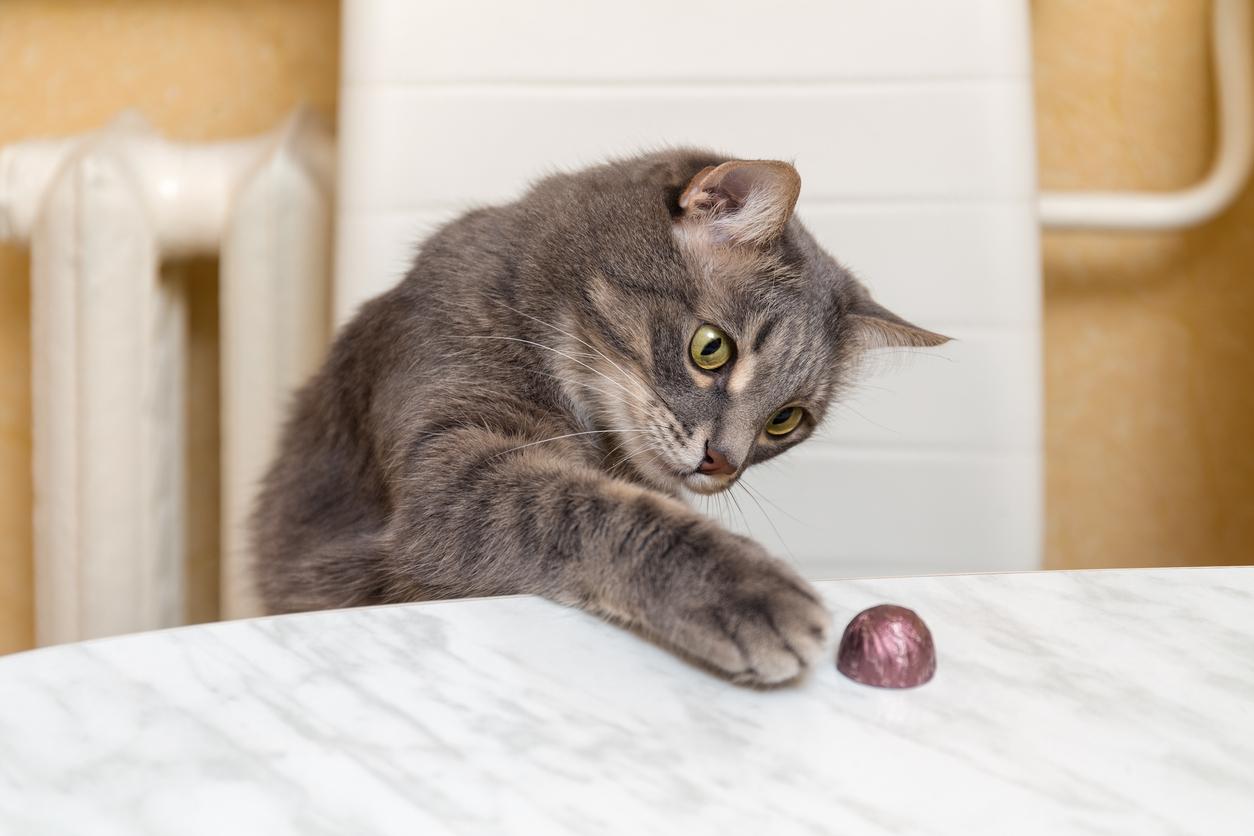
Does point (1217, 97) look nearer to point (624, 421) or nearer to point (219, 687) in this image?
point (624, 421)

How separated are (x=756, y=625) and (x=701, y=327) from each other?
15.1 inches

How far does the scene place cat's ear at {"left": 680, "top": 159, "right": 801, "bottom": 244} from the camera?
883 mm

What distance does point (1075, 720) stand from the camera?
54 centimetres

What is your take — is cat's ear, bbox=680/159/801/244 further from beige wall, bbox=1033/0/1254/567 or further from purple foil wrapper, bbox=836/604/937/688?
beige wall, bbox=1033/0/1254/567

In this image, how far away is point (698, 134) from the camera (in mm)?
1247

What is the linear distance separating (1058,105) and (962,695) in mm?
1192

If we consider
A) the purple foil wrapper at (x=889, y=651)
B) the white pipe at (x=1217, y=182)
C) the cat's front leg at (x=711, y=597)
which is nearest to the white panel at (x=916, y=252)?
the white pipe at (x=1217, y=182)

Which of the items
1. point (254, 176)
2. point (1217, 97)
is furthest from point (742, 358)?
point (1217, 97)

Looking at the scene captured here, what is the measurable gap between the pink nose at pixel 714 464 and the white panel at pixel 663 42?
0.50 m

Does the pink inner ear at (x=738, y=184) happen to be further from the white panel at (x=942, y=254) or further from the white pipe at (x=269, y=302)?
the white pipe at (x=269, y=302)

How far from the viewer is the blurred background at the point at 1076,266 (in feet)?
4.91

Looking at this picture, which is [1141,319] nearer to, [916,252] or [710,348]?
[916,252]

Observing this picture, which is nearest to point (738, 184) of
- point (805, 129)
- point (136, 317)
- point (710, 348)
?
point (710, 348)

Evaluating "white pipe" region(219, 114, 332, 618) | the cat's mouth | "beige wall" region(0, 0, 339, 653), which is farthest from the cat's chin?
"beige wall" region(0, 0, 339, 653)
